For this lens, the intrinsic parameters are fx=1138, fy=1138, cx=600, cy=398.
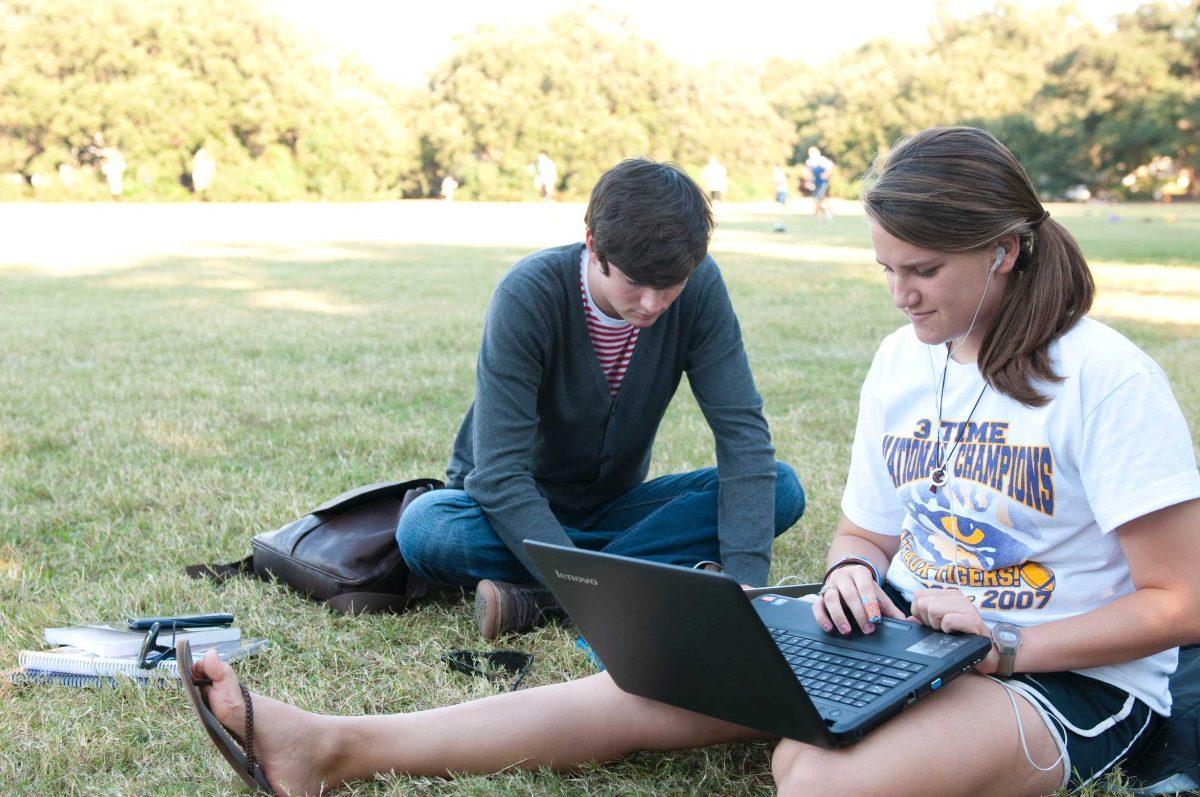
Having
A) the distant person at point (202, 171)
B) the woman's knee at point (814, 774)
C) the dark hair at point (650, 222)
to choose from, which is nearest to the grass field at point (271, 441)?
the woman's knee at point (814, 774)

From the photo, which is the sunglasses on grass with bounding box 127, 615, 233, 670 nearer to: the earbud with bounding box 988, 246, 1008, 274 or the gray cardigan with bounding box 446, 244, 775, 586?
the gray cardigan with bounding box 446, 244, 775, 586

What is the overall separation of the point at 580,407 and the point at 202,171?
131 ft

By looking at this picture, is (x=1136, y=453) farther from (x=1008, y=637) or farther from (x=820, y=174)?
(x=820, y=174)

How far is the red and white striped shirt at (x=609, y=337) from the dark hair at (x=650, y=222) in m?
0.34

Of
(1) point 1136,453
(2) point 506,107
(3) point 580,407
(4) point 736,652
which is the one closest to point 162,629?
(3) point 580,407

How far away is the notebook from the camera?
2816 mm

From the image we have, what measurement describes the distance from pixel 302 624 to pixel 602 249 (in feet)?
4.44

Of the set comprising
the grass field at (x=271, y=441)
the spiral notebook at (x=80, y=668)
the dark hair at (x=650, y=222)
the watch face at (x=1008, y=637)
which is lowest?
the grass field at (x=271, y=441)

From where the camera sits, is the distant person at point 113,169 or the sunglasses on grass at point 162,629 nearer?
the sunglasses on grass at point 162,629

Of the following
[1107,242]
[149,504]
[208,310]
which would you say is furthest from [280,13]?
[149,504]

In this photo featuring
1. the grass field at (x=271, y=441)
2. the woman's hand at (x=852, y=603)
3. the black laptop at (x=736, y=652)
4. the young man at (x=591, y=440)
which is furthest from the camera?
the young man at (x=591, y=440)

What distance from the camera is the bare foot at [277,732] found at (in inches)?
80.8

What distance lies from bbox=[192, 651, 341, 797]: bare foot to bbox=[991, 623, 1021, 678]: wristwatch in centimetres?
122

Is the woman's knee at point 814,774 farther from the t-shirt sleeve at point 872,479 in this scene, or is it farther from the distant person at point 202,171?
the distant person at point 202,171
